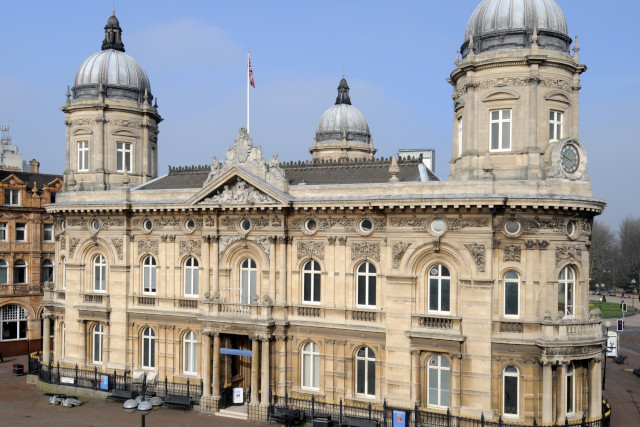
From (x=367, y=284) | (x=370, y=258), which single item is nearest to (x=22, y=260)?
(x=367, y=284)

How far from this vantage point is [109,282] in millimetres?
40781

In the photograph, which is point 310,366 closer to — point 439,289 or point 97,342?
point 439,289

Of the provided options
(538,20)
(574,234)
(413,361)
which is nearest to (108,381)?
(413,361)

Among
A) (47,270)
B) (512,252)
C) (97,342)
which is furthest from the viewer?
(47,270)

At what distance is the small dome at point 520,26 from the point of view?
31.7 meters

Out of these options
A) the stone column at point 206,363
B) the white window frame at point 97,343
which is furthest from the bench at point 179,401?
the white window frame at point 97,343

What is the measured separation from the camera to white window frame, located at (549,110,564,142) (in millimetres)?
31797

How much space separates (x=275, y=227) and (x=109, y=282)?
503 inches

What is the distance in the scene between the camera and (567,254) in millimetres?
30328

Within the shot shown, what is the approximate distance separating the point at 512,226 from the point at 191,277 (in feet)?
64.0

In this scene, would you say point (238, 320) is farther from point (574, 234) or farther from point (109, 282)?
point (574, 234)

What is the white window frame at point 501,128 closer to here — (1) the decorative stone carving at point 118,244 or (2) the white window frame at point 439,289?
(2) the white window frame at point 439,289

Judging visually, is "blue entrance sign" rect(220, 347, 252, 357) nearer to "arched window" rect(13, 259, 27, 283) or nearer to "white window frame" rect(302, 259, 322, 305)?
"white window frame" rect(302, 259, 322, 305)

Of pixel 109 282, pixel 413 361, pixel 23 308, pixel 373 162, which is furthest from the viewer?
pixel 23 308
